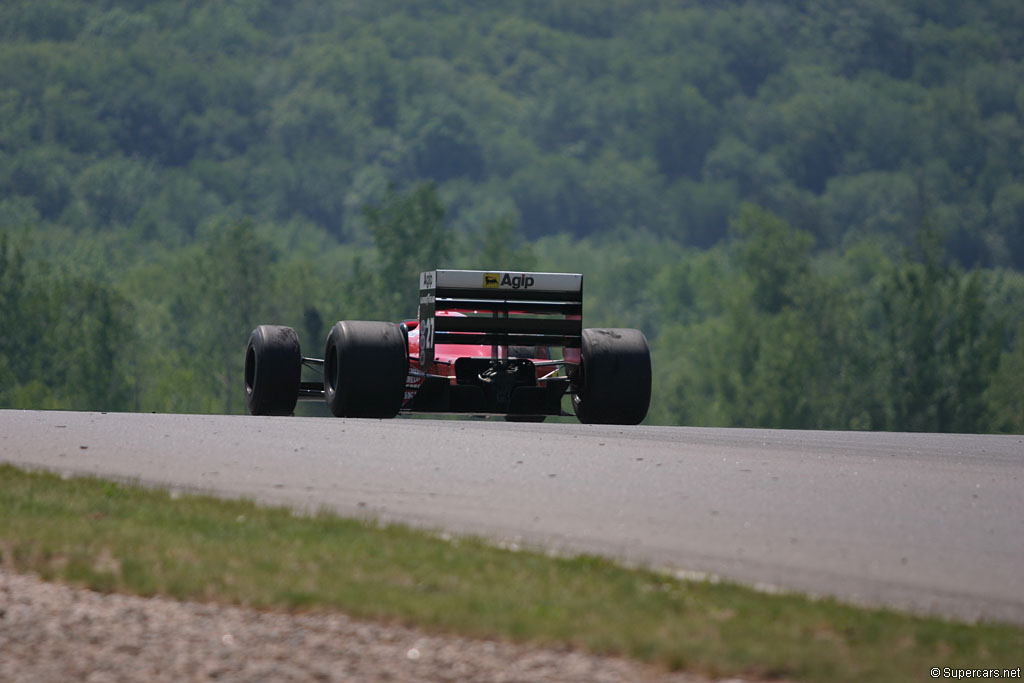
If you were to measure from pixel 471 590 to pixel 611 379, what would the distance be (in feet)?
32.8

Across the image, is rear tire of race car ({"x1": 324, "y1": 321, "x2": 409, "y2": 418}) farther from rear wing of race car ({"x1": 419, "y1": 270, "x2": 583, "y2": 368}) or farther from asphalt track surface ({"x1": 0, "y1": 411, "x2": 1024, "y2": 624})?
asphalt track surface ({"x1": 0, "y1": 411, "x2": 1024, "y2": 624})

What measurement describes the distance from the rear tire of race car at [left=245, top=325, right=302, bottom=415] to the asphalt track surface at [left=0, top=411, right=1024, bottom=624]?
6.24 feet

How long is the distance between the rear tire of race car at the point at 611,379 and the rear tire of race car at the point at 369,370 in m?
1.99

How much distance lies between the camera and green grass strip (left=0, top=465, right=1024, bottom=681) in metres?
6.60

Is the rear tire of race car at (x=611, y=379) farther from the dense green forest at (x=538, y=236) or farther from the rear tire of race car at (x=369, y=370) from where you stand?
the dense green forest at (x=538, y=236)

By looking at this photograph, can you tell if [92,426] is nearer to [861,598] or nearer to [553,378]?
[553,378]

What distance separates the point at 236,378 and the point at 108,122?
91980 mm

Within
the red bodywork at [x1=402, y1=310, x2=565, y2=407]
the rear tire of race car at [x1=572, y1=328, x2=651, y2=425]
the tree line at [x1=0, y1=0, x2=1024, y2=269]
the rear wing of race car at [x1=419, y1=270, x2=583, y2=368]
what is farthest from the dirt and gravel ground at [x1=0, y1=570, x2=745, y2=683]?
the tree line at [x1=0, y1=0, x2=1024, y2=269]

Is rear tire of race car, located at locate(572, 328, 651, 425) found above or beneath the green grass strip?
above

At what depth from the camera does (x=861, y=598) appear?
7.60 metres

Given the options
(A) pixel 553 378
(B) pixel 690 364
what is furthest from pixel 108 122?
(A) pixel 553 378

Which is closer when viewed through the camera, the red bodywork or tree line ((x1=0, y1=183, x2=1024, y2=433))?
the red bodywork

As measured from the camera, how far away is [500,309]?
56.1 feet

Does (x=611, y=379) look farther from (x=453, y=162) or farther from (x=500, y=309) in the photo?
(x=453, y=162)
